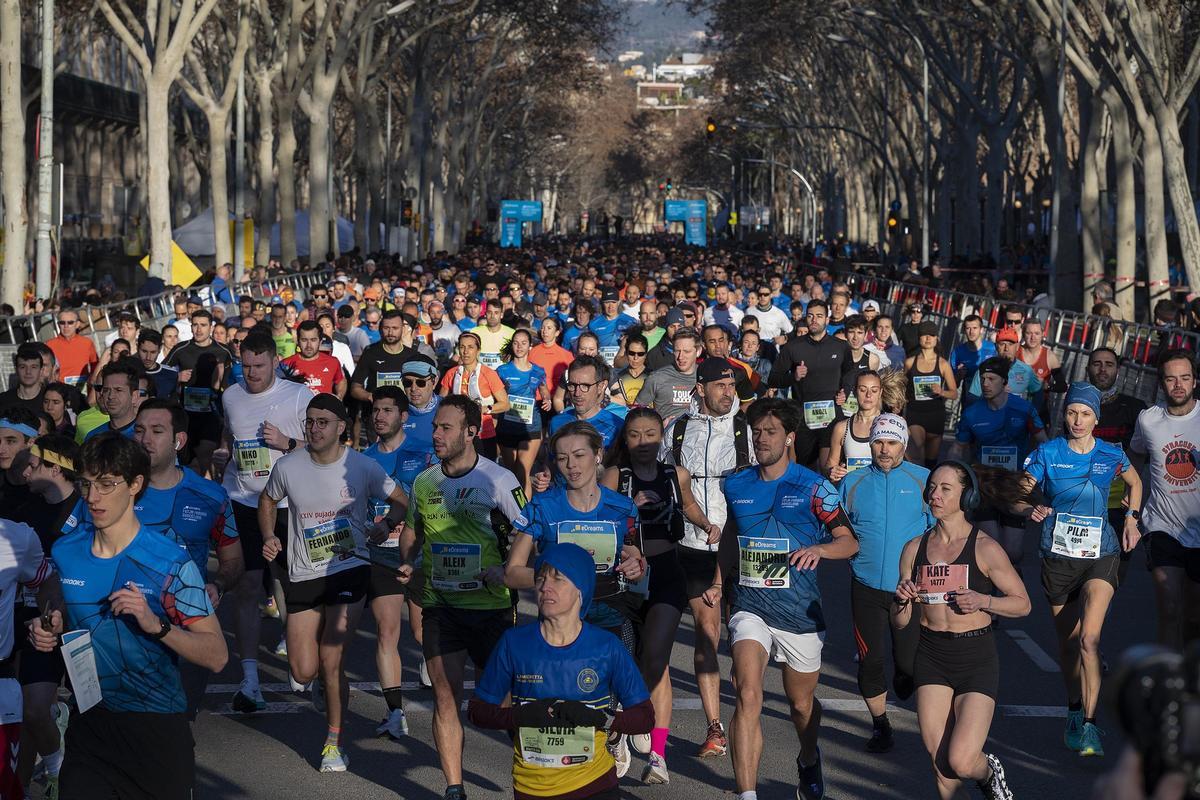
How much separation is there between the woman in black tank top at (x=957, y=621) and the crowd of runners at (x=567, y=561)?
0.01 metres

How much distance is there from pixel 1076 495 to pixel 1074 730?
3.62ft

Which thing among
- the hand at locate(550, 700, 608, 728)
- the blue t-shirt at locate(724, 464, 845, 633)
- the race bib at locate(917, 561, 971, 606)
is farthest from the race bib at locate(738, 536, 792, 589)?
the hand at locate(550, 700, 608, 728)

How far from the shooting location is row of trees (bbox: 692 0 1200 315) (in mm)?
25875

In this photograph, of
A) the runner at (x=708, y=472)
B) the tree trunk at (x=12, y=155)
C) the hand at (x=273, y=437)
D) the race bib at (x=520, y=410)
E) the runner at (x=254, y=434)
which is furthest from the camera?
the tree trunk at (x=12, y=155)

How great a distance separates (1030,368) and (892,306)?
83.9 ft

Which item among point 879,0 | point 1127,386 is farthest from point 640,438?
point 879,0

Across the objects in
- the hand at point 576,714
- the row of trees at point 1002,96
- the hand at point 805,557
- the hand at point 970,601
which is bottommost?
the hand at point 576,714

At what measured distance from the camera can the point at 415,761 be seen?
8.02 metres

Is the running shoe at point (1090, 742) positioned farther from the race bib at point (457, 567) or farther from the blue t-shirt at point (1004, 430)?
the blue t-shirt at point (1004, 430)

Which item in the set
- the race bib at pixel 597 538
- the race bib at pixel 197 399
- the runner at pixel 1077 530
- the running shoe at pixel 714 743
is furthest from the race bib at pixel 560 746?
the race bib at pixel 197 399

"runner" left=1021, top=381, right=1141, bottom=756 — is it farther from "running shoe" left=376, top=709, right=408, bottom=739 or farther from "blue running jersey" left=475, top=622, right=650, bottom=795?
"blue running jersey" left=475, top=622, right=650, bottom=795

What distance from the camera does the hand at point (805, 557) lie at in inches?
282

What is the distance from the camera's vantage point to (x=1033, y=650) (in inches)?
407

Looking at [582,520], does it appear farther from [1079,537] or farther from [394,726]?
[1079,537]
